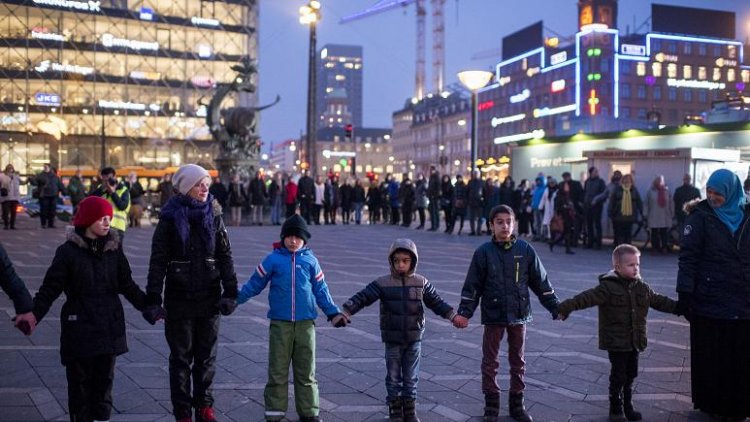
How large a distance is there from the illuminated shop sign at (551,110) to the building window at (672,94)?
13723 mm

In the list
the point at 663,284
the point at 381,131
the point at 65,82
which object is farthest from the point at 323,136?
the point at 663,284

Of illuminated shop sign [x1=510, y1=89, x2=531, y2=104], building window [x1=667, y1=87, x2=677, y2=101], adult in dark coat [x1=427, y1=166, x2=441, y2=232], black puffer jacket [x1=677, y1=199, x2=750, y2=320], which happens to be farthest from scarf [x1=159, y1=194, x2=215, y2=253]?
illuminated shop sign [x1=510, y1=89, x2=531, y2=104]

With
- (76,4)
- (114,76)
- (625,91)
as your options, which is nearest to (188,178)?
(76,4)

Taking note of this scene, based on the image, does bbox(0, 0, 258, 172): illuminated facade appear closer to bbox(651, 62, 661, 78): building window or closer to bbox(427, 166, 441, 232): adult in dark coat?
bbox(427, 166, 441, 232): adult in dark coat

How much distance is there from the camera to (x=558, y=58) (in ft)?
299

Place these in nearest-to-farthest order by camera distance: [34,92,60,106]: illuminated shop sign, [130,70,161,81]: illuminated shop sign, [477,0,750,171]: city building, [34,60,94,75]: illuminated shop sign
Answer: [34,92,60,106]: illuminated shop sign
[34,60,94,75]: illuminated shop sign
[130,70,161,81]: illuminated shop sign
[477,0,750,171]: city building

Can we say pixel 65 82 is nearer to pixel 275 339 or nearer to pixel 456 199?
pixel 456 199

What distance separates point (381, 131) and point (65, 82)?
114m

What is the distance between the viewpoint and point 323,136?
510 ft

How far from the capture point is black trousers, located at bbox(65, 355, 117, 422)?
414cm

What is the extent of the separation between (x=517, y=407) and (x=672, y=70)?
95798 millimetres

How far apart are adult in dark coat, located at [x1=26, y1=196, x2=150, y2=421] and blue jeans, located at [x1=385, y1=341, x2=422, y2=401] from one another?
1558 millimetres

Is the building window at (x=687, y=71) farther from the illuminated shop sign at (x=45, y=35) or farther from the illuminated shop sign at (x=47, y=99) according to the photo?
the illuminated shop sign at (x=47, y=99)

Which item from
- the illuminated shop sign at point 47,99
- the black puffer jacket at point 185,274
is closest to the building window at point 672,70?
the illuminated shop sign at point 47,99
